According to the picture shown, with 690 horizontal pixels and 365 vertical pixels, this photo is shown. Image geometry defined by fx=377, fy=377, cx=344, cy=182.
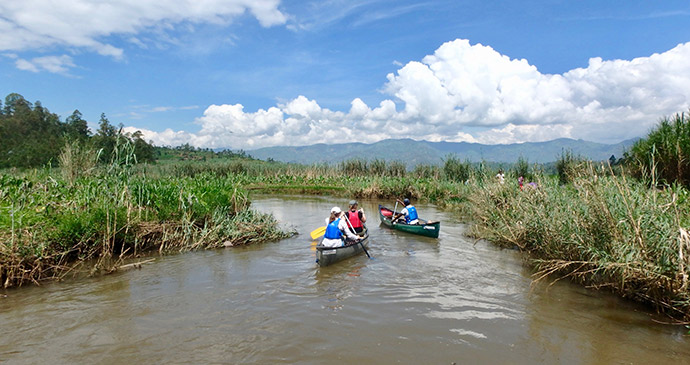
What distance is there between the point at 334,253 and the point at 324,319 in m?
3.60

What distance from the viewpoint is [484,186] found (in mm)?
15594

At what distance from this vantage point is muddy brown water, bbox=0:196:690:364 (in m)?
5.71

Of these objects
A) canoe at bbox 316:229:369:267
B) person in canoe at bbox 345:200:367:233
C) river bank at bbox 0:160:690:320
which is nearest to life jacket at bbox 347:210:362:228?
person in canoe at bbox 345:200:367:233

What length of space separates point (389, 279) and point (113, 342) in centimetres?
606

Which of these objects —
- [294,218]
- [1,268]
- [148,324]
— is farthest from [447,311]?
[294,218]

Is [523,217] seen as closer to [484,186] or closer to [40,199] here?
[484,186]

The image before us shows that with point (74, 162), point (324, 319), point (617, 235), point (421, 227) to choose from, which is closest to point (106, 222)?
point (74, 162)

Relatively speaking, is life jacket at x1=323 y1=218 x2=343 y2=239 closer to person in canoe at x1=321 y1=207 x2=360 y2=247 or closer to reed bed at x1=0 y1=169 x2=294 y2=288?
person in canoe at x1=321 y1=207 x2=360 y2=247

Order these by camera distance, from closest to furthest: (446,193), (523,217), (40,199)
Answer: (40,199) < (523,217) < (446,193)

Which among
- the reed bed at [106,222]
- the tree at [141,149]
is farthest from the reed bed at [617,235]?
the tree at [141,149]

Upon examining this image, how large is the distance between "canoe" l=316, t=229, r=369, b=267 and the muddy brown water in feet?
0.87

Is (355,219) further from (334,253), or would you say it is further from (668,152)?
(668,152)

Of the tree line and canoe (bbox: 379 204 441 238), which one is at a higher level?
the tree line

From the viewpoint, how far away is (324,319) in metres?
7.11
